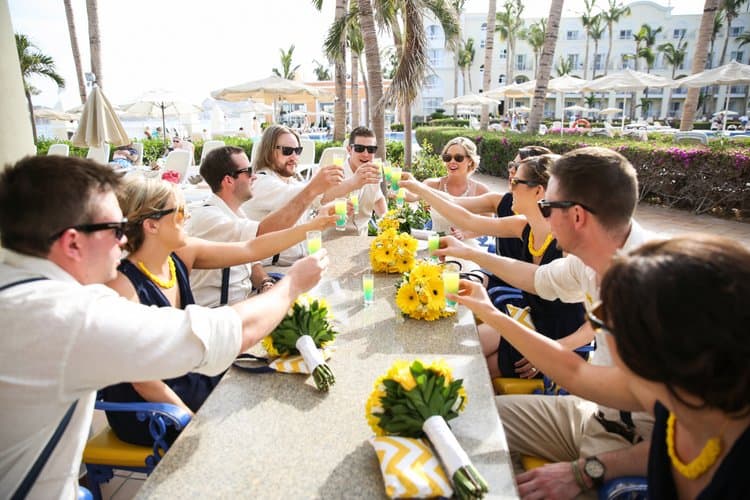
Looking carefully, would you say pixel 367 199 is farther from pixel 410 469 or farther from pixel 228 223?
pixel 410 469

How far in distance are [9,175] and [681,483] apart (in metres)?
2.17

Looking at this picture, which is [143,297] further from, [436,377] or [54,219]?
[436,377]

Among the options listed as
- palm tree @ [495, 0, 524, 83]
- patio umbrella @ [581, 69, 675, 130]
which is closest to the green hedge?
patio umbrella @ [581, 69, 675, 130]

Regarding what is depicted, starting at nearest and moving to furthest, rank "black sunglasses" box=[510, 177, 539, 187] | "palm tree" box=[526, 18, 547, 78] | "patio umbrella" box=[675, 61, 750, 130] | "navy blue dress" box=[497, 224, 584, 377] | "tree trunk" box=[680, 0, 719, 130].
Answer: "navy blue dress" box=[497, 224, 584, 377]
"black sunglasses" box=[510, 177, 539, 187]
"tree trunk" box=[680, 0, 719, 130]
"patio umbrella" box=[675, 61, 750, 130]
"palm tree" box=[526, 18, 547, 78]

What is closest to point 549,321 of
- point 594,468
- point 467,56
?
point 594,468

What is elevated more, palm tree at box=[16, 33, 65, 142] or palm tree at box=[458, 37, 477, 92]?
palm tree at box=[458, 37, 477, 92]

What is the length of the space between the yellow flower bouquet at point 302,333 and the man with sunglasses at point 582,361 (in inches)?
33.4

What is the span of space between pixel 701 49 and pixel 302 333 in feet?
57.0

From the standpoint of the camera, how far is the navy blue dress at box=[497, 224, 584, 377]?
9.62 feet

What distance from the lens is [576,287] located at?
8.68 feet

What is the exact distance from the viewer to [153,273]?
245cm

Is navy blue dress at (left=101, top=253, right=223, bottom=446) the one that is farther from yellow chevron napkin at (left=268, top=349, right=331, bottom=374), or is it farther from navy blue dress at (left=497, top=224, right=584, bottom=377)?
navy blue dress at (left=497, top=224, right=584, bottom=377)

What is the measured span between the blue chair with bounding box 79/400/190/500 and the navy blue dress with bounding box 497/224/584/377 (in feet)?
6.07

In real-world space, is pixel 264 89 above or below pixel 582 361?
above
